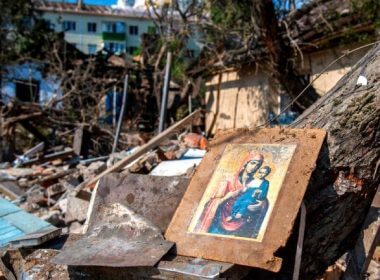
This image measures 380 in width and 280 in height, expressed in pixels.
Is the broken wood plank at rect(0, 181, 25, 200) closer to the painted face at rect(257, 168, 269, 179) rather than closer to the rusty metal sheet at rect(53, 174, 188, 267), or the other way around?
the rusty metal sheet at rect(53, 174, 188, 267)

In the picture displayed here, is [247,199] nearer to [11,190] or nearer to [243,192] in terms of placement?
[243,192]

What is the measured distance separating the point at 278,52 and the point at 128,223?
717 centimetres

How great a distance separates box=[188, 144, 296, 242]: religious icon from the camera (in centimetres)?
236

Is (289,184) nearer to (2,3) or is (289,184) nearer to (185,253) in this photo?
(185,253)

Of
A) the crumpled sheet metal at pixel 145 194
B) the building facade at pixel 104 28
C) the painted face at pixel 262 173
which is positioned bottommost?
the crumpled sheet metal at pixel 145 194

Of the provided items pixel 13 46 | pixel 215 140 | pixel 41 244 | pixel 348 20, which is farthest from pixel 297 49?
pixel 13 46

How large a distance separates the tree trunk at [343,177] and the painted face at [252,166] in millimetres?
288

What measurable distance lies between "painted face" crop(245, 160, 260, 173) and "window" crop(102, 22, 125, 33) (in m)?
47.0

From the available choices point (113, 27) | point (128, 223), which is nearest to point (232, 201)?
point (128, 223)

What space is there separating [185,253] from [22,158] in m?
9.26

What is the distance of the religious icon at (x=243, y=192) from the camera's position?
2357mm

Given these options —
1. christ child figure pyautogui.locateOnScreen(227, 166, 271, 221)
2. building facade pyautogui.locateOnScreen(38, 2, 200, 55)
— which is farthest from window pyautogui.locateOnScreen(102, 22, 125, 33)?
christ child figure pyautogui.locateOnScreen(227, 166, 271, 221)

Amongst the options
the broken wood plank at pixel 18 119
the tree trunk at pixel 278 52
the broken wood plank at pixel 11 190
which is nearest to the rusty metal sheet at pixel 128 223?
the broken wood plank at pixel 11 190

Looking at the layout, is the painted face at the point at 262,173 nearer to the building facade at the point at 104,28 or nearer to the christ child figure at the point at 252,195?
the christ child figure at the point at 252,195
